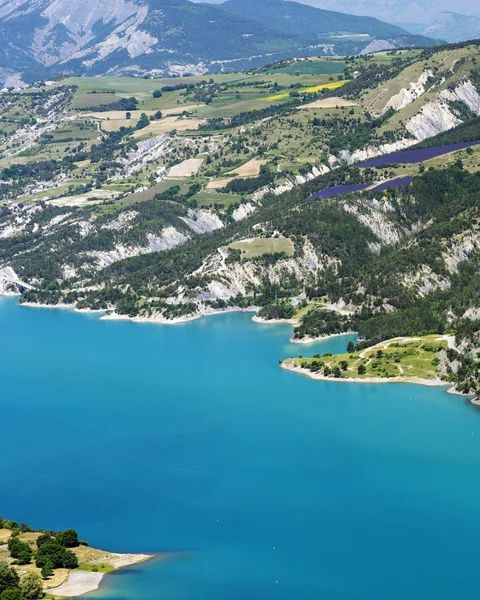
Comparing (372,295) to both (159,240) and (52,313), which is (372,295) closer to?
(52,313)

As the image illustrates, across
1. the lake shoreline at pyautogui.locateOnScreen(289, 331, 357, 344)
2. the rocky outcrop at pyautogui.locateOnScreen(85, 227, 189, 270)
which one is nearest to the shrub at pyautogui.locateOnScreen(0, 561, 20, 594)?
the lake shoreline at pyautogui.locateOnScreen(289, 331, 357, 344)

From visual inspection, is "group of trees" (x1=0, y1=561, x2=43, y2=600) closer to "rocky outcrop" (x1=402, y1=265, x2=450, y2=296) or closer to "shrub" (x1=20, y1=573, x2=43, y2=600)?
"shrub" (x1=20, y1=573, x2=43, y2=600)

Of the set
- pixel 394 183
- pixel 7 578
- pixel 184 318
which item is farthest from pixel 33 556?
pixel 394 183

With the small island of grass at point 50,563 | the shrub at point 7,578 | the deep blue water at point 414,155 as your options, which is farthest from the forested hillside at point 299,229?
the shrub at point 7,578

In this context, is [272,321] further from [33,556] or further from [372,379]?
[33,556]

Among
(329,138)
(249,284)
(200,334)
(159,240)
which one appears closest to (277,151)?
(329,138)

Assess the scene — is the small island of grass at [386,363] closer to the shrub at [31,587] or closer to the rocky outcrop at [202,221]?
the shrub at [31,587]
